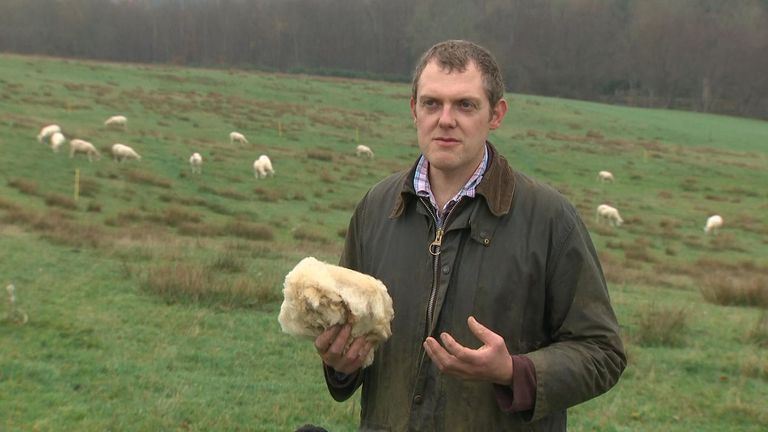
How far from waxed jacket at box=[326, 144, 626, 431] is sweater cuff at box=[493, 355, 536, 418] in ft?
0.07

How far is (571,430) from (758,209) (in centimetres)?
2709

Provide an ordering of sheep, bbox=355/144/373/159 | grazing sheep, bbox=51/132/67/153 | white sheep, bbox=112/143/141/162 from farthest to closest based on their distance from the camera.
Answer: sheep, bbox=355/144/373/159 → white sheep, bbox=112/143/141/162 → grazing sheep, bbox=51/132/67/153

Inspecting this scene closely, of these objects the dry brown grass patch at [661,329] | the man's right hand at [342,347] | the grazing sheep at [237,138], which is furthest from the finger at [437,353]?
the grazing sheep at [237,138]

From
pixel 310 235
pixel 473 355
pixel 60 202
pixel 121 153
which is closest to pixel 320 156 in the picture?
pixel 121 153

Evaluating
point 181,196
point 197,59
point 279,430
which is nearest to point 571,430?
point 279,430

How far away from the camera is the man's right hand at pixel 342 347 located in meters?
2.64

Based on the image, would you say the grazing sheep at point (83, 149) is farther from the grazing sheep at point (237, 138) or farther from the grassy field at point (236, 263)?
the grazing sheep at point (237, 138)

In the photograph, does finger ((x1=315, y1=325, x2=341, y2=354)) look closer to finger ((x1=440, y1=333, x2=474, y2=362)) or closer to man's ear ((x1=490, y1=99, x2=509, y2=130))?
finger ((x1=440, y1=333, x2=474, y2=362))

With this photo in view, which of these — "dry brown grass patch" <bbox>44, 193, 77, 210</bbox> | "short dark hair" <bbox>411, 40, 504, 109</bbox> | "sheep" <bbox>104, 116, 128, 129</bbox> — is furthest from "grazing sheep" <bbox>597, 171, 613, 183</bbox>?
"short dark hair" <bbox>411, 40, 504, 109</bbox>

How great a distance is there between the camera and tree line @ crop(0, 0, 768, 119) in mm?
94438

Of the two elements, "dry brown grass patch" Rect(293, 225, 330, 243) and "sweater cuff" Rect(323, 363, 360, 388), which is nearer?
"sweater cuff" Rect(323, 363, 360, 388)

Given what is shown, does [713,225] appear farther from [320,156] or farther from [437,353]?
[437,353]

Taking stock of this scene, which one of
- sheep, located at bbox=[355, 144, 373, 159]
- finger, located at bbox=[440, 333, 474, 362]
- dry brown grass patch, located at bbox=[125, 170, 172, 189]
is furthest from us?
sheep, located at bbox=[355, 144, 373, 159]

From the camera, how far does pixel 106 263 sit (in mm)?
11469
